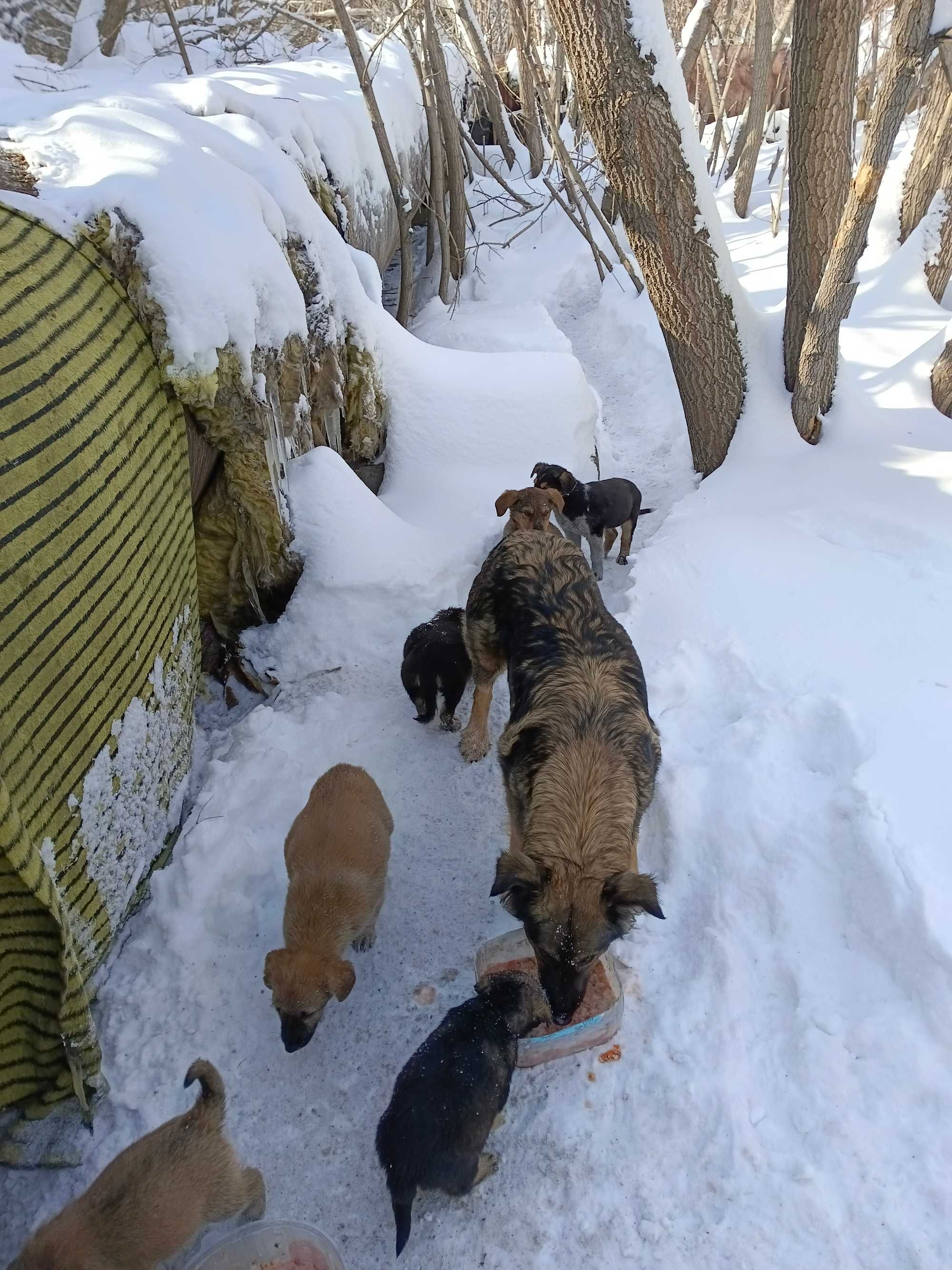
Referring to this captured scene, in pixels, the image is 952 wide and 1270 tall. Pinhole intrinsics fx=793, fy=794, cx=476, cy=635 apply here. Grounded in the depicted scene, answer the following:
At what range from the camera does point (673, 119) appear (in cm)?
545

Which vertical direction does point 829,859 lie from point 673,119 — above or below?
below

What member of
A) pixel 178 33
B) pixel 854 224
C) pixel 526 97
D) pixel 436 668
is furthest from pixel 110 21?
pixel 436 668

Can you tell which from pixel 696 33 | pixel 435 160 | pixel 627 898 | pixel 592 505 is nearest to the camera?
pixel 627 898

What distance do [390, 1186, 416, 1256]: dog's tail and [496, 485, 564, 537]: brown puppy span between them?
11.4 ft

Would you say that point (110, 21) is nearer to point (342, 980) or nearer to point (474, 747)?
point (474, 747)

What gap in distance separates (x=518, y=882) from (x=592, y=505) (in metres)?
3.60

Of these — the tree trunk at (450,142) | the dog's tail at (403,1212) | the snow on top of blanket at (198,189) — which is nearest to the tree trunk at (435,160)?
the tree trunk at (450,142)

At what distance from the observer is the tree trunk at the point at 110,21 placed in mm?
10953

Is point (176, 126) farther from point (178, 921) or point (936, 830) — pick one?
point (936, 830)

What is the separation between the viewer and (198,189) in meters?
4.40

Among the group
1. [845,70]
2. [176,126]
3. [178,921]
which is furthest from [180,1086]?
[845,70]

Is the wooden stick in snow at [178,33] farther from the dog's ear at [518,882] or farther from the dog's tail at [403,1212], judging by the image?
the dog's tail at [403,1212]

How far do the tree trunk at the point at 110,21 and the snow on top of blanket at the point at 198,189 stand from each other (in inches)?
252

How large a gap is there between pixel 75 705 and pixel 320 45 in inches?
570
